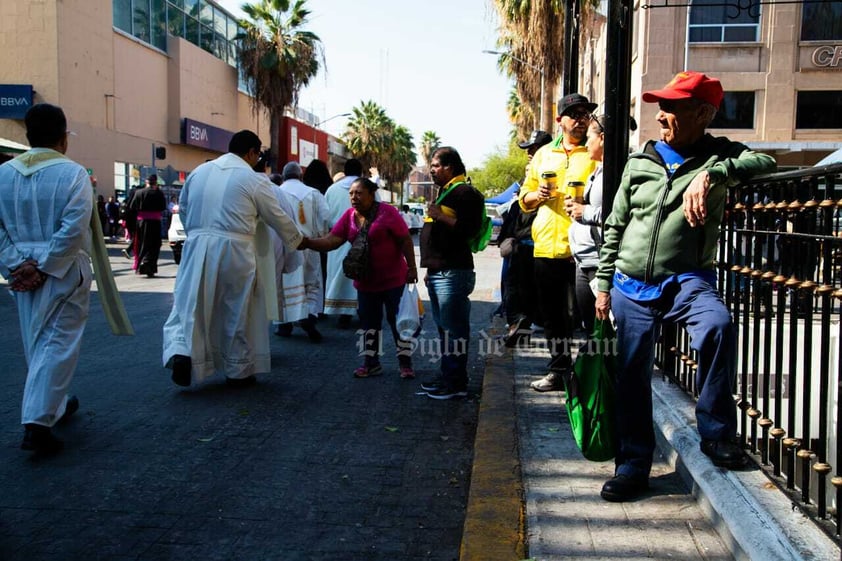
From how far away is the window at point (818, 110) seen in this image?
26.6 metres

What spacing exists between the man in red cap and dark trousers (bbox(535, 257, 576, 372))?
2.09 metres

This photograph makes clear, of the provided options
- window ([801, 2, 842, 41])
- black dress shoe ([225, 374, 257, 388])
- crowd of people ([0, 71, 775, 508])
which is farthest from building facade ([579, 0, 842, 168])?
black dress shoe ([225, 374, 257, 388])

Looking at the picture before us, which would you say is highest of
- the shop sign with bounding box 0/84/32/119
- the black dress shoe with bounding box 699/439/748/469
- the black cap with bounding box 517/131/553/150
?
the shop sign with bounding box 0/84/32/119

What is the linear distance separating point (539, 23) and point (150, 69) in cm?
1600

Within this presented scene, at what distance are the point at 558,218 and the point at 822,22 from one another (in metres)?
25.0

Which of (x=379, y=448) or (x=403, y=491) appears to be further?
(x=379, y=448)

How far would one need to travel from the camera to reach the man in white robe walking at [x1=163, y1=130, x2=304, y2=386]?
19.9ft

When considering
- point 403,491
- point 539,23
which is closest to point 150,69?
point 539,23

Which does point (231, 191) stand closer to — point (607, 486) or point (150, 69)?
point (607, 486)

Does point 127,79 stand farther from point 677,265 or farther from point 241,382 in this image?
point 677,265

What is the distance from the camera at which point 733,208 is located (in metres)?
3.84


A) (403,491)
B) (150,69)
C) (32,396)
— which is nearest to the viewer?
(403,491)

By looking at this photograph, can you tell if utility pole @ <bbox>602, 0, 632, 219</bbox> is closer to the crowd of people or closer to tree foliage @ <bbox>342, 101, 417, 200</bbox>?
the crowd of people

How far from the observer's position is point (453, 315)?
6.21 m
